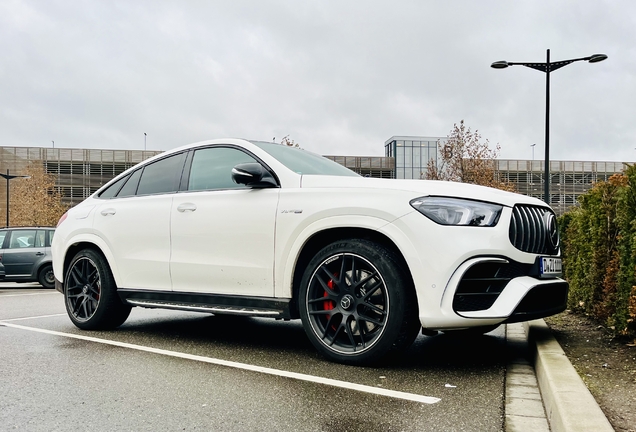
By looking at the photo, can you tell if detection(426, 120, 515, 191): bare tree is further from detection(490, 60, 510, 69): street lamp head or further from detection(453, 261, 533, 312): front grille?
detection(453, 261, 533, 312): front grille

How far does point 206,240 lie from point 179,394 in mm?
1706

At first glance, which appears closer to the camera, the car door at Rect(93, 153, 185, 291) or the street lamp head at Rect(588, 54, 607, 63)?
the car door at Rect(93, 153, 185, 291)

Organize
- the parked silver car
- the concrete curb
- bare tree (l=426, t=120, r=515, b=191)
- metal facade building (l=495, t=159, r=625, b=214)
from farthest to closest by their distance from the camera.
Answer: metal facade building (l=495, t=159, r=625, b=214) → bare tree (l=426, t=120, r=515, b=191) → the parked silver car → the concrete curb

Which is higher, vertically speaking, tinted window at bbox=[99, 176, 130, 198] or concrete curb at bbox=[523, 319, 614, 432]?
tinted window at bbox=[99, 176, 130, 198]

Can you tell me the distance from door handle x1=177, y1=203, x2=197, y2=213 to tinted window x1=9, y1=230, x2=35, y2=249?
1261 cm

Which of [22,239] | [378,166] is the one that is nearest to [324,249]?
[22,239]

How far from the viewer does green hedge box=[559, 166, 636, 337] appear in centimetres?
485

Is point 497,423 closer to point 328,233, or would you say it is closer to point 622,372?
point 622,372

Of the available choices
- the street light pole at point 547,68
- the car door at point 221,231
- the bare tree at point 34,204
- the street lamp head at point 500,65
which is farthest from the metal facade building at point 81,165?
the car door at point 221,231

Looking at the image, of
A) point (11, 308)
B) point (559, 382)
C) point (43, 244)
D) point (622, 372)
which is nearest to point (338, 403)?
point (559, 382)

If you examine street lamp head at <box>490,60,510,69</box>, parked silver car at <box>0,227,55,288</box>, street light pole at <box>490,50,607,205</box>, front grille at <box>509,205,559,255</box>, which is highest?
street lamp head at <box>490,60,510,69</box>

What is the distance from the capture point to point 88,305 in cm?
652

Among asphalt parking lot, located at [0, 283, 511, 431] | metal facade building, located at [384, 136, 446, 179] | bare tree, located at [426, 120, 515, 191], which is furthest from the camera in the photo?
metal facade building, located at [384, 136, 446, 179]

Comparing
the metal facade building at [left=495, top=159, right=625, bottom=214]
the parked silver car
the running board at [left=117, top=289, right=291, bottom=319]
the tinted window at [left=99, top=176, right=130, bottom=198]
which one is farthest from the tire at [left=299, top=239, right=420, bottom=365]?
the metal facade building at [left=495, top=159, right=625, bottom=214]
